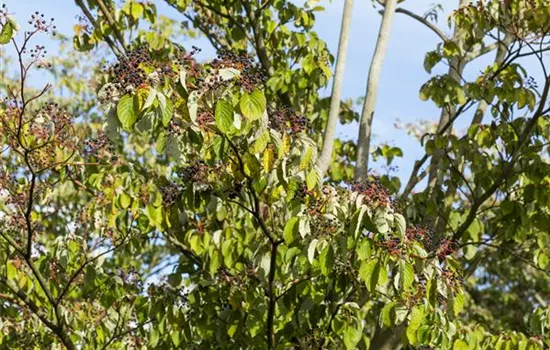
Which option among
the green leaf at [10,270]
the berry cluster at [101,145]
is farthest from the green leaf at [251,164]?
the green leaf at [10,270]

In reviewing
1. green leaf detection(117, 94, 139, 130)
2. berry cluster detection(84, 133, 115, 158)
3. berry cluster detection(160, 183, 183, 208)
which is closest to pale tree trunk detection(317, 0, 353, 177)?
berry cluster detection(160, 183, 183, 208)

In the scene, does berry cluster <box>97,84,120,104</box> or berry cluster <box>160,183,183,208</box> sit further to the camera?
berry cluster <box>160,183,183,208</box>

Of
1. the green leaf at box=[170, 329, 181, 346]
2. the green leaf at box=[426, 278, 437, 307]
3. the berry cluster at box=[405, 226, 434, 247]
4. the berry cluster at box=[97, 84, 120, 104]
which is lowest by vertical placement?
the green leaf at box=[426, 278, 437, 307]

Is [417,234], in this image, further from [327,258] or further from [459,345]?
[459,345]

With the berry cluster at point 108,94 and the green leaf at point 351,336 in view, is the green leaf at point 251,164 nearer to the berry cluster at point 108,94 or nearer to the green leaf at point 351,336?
the berry cluster at point 108,94

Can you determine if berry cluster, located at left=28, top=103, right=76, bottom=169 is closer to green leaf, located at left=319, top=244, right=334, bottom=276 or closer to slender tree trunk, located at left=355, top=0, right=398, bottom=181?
green leaf, located at left=319, top=244, right=334, bottom=276

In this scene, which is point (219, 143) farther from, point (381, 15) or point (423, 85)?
point (381, 15)

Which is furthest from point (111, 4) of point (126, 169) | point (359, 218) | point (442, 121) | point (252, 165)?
point (359, 218)

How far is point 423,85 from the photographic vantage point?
5.86m

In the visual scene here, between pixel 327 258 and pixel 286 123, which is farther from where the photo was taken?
pixel 286 123

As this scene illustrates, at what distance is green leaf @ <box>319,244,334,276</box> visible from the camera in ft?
11.6

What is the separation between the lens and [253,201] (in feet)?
17.6

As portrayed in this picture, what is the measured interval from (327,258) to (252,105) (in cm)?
82

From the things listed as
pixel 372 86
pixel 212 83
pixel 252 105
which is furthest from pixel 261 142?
pixel 372 86
